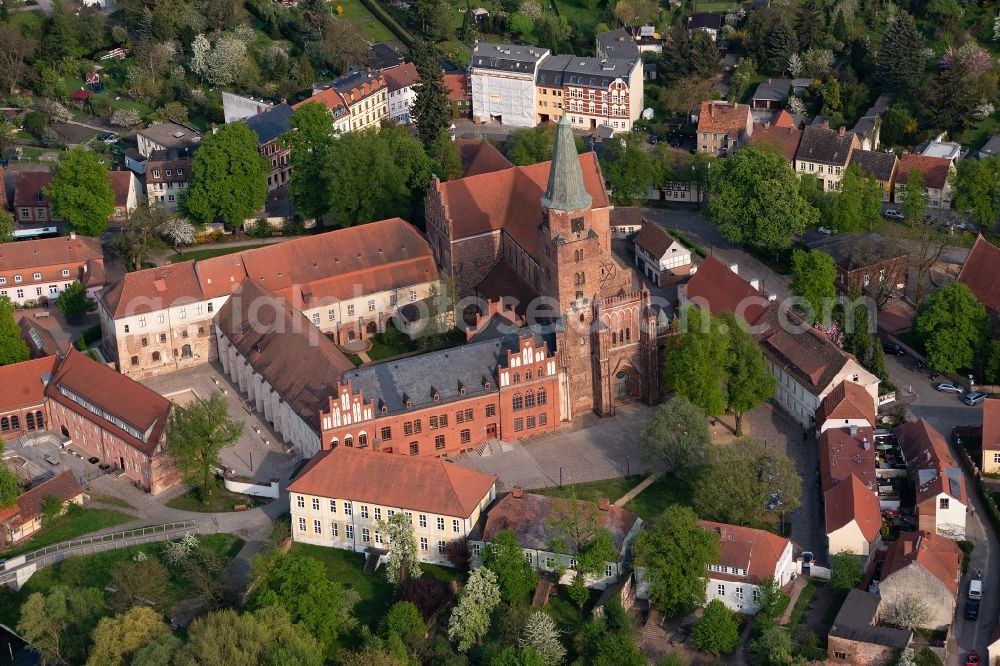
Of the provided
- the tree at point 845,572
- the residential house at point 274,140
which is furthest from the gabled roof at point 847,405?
the residential house at point 274,140

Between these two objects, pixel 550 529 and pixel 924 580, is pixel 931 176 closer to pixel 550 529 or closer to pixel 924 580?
pixel 924 580

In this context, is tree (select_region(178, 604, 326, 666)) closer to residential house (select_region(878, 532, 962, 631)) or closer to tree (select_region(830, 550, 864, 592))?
tree (select_region(830, 550, 864, 592))

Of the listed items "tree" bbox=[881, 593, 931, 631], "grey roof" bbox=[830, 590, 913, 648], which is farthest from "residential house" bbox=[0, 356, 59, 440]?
"tree" bbox=[881, 593, 931, 631]

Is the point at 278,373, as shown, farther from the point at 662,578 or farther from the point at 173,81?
the point at 173,81

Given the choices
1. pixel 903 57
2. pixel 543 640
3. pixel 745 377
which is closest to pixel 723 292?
pixel 745 377

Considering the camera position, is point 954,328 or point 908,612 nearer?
point 908,612
